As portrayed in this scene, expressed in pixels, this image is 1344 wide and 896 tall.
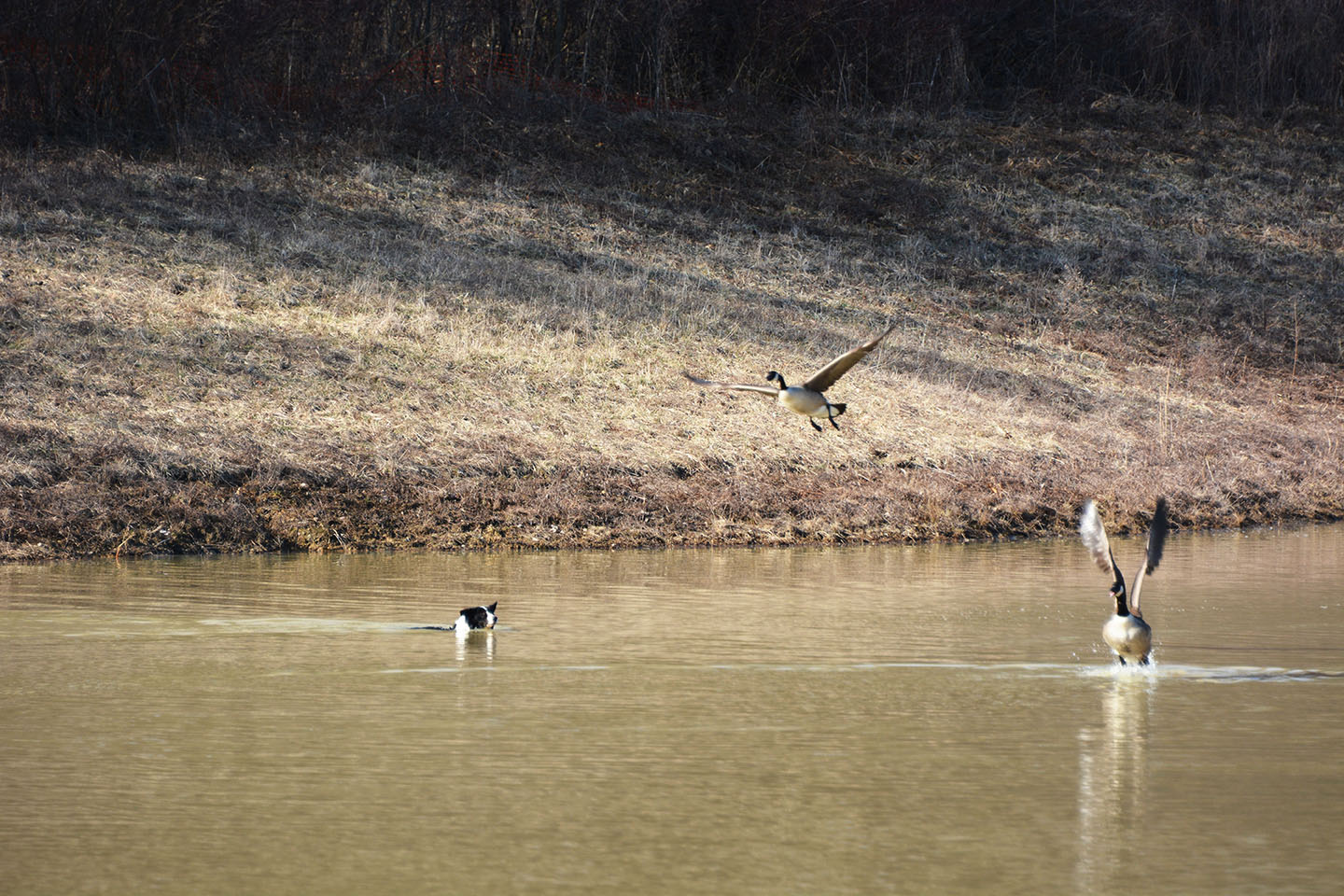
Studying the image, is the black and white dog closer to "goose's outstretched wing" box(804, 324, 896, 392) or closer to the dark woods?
"goose's outstretched wing" box(804, 324, 896, 392)

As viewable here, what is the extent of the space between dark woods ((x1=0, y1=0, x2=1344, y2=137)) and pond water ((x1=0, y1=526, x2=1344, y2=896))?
81.8 ft

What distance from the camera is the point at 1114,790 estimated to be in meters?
7.21

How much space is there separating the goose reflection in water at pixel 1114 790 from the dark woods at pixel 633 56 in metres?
30.9

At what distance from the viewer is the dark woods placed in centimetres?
3547

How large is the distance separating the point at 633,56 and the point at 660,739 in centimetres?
3701

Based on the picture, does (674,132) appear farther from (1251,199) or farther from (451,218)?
(1251,199)

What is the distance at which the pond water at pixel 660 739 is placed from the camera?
6113 mm

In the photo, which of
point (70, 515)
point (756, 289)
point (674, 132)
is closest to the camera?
point (70, 515)

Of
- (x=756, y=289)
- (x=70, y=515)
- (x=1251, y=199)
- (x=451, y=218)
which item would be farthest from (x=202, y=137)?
(x=1251, y=199)

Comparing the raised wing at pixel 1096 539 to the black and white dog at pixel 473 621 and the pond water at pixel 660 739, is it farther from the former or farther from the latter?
the black and white dog at pixel 473 621

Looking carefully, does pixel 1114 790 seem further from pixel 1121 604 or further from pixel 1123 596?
pixel 1123 596

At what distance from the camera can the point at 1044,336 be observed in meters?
31.8

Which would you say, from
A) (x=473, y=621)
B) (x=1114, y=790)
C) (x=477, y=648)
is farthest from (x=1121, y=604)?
(x=473, y=621)

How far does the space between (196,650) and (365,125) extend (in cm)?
2870
